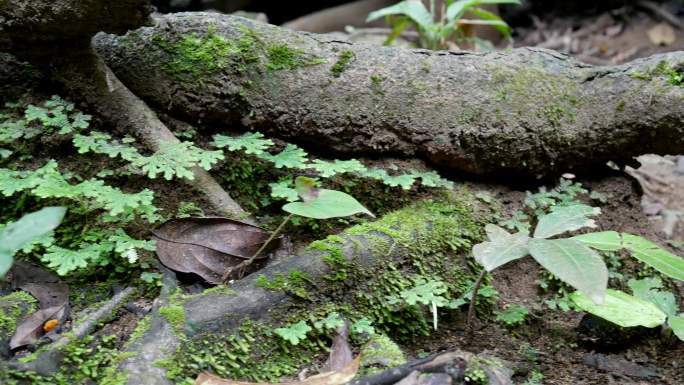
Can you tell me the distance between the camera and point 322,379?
79.8 inches

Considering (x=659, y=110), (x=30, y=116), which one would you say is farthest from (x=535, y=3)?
(x=30, y=116)

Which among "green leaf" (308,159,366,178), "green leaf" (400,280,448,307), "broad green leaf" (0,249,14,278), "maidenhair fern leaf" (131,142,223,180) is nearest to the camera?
"broad green leaf" (0,249,14,278)

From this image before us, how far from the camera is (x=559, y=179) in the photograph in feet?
10.5

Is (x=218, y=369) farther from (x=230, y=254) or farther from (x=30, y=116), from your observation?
(x=30, y=116)

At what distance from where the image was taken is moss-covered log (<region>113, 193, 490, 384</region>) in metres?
2.09

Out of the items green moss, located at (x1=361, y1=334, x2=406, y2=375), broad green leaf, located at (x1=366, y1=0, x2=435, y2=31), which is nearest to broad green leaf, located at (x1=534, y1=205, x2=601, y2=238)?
green moss, located at (x1=361, y1=334, x2=406, y2=375)

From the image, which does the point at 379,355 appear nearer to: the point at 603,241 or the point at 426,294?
the point at 426,294

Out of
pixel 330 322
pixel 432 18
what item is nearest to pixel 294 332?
pixel 330 322

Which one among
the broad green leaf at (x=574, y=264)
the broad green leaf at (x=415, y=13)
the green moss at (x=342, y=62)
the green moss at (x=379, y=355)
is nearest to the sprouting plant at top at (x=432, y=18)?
the broad green leaf at (x=415, y=13)

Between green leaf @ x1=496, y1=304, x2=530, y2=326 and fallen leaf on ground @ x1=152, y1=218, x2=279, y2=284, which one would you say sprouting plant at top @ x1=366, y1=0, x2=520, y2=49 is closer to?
green leaf @ x1=496, y1=304, x2=530, y2=326

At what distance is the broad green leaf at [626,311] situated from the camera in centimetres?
241

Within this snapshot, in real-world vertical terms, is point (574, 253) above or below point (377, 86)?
below

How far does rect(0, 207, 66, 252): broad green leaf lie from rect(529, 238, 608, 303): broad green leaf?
1.36 metres

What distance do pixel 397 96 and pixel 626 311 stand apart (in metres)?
1.30
